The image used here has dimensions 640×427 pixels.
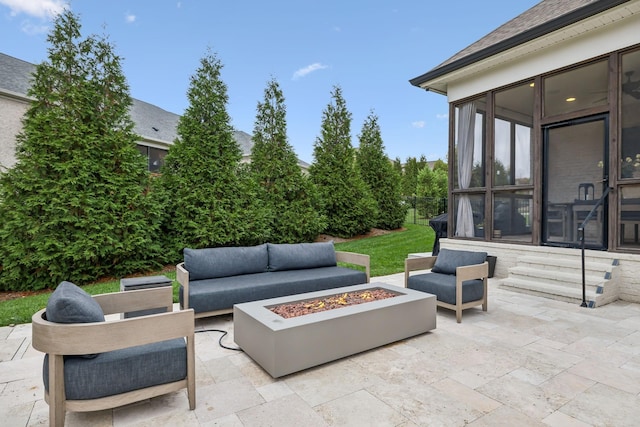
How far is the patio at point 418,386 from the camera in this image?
201cm

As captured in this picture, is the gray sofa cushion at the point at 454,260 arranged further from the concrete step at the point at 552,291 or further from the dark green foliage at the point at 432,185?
the dark green foliage at the point at 432,185

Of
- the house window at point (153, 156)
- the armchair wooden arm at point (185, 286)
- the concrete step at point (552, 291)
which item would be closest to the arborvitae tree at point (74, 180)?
the armchair wooden arm at point (185, 286)

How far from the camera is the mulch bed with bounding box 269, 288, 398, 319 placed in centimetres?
301

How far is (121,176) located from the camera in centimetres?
600

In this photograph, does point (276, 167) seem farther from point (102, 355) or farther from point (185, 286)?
point (102, 355)

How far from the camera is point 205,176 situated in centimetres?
690

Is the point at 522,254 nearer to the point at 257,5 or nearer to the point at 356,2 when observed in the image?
the point at 356,2

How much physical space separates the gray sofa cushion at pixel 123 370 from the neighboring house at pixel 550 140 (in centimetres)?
523

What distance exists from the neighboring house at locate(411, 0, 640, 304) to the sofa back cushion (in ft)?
10.3

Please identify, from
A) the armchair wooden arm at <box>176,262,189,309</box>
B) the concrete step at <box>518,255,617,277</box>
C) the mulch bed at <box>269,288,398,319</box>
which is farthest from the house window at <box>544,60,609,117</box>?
the armchair wooden arm at <box>176,262,189,309</box>

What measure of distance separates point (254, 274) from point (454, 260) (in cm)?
270

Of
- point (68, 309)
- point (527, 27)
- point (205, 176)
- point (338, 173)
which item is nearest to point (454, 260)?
point (68, 309)

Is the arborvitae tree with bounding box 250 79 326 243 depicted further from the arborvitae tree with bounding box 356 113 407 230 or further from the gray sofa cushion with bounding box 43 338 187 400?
the gray sofa cushion with bounding box 43 338 187 400

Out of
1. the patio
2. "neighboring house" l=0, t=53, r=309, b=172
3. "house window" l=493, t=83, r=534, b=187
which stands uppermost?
"neighboring house" l=0, t=53, r=309, b=172
